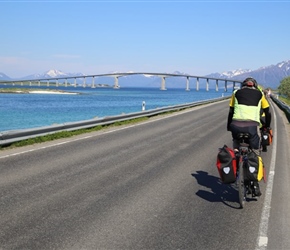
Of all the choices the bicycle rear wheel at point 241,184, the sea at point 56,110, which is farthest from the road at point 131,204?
the sea at point 56,110

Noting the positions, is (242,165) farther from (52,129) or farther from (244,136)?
(52,129)

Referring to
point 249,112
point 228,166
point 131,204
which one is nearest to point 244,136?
point 249,112

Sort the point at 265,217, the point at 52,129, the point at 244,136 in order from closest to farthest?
the point at 265,217 < the point at 244,136 < the point at 52,129

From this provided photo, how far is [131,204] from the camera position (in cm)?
637

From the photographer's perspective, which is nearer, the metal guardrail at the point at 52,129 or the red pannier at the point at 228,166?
the red pannier at the point at 228,166

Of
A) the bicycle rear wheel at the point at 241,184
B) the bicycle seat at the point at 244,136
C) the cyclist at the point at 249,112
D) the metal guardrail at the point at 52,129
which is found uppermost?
the cyclist at the point at 249,112

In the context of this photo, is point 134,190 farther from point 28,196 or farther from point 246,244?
point 246,244

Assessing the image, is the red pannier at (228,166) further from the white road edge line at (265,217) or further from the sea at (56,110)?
the sea at (56,110)

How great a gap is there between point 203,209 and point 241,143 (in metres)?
1.32

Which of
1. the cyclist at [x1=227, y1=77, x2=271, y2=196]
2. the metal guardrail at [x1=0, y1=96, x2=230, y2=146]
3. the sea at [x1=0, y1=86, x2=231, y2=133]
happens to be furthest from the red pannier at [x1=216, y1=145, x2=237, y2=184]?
the sea at [x1=0, y1=86, x2=231, y2=133]

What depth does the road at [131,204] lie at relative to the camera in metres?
4.89

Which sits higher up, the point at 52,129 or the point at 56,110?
the point at 52,129

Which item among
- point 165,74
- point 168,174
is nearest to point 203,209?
point 168,174

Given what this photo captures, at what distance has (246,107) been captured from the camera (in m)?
6.58
